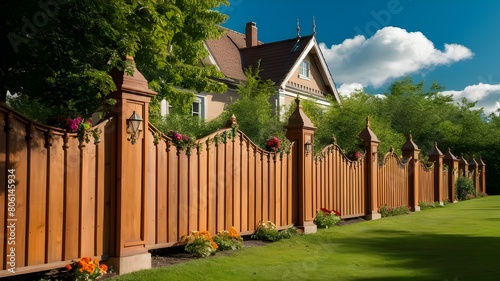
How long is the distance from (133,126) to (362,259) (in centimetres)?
380

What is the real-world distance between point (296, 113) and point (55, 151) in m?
6.06

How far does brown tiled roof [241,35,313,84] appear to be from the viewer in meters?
25.3

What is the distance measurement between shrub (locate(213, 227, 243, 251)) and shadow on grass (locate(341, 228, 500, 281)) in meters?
1.93

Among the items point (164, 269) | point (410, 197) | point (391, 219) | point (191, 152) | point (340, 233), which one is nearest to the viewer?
point (164, 269)

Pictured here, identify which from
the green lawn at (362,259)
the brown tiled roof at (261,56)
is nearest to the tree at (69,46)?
the green lawn at (362,259)

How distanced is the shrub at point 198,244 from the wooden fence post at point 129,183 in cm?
100

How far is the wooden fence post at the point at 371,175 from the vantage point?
14812 millimetres

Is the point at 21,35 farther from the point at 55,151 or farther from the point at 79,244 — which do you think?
the point at 79,244

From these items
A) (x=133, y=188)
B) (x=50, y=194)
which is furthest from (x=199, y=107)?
(x=50, y=194)

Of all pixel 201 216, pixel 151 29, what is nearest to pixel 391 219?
pixel 201 216

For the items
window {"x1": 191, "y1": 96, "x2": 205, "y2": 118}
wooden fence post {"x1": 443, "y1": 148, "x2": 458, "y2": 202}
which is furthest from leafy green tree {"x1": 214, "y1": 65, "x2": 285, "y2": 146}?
wooden fence post {"x1": 443, "y1": 148, "x2": 458, "y2": 202}

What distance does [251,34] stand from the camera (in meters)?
29.2

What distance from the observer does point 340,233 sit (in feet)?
36.2

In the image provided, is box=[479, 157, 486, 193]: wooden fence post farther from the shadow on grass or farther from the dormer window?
the shadow on grass
